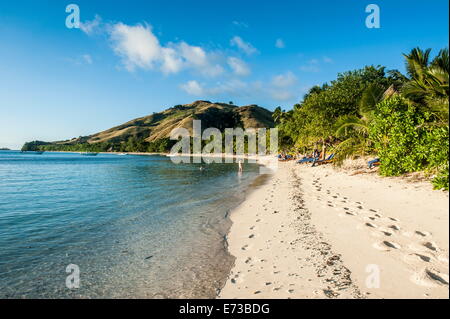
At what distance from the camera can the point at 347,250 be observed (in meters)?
6.10

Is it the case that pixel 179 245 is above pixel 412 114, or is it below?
below

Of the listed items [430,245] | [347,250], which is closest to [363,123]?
[430,245]

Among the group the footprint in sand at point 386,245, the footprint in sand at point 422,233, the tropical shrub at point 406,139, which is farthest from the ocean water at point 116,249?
the tropical shrub at point 406,139

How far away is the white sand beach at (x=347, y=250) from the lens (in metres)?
4.44

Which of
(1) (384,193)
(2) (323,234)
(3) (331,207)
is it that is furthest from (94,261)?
(1) (384,193)

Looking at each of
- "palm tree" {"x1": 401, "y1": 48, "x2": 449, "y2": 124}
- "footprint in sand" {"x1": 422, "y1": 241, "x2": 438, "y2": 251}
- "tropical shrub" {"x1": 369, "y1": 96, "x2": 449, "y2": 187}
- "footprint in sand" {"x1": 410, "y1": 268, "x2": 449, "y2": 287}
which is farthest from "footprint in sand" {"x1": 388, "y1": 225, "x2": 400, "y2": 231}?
"palm tree" {"x1": 401, "y1": 48, "x2": 449, "y2": 124}

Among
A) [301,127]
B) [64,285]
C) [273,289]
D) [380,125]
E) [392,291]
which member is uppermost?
[301,127]

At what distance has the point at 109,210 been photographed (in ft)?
46.1

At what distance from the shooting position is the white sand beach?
4438mm

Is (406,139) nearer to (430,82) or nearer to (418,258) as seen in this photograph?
(430,82)

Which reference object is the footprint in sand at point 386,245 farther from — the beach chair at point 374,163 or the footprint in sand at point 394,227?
the beach chair at point 374,163

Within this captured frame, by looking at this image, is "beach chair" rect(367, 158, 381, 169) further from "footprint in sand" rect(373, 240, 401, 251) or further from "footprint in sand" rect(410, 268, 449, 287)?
"footprint in sand" rect(410, 268, 449, 287)
